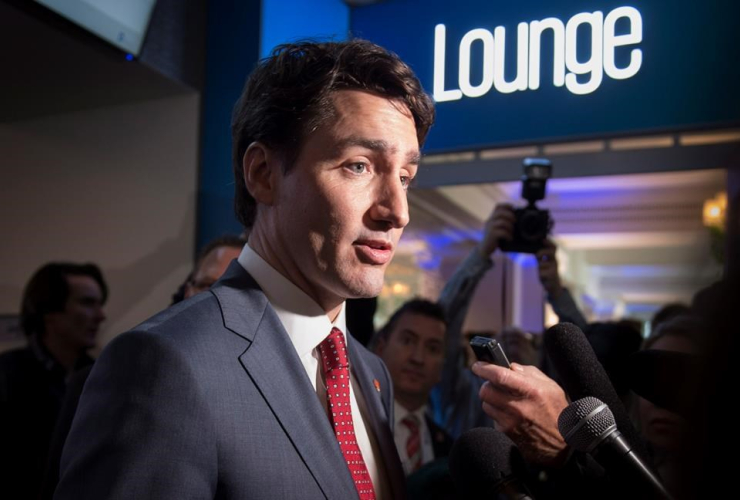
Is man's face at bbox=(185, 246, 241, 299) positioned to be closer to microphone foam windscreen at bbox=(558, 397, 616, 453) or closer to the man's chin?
the man's chin

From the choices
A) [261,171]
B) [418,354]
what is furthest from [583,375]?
[418,354]

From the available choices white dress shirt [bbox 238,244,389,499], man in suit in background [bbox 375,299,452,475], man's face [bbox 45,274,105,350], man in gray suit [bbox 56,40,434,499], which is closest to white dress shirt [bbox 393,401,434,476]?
man in suit in background [bbox 375,299,452,475]

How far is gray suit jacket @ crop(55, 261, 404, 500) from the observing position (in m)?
0.79

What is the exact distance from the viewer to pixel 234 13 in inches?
106

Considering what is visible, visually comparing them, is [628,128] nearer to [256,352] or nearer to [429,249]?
[256,352]

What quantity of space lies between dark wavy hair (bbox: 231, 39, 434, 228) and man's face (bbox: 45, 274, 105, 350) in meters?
1.94

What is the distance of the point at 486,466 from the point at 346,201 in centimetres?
45

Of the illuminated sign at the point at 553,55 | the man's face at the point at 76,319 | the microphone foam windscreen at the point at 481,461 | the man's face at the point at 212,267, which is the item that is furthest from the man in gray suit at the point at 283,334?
the man's face at the point at 76,319

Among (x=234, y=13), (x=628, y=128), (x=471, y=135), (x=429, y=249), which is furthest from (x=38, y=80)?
(x=429, y=249)

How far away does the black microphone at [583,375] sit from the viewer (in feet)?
2.52

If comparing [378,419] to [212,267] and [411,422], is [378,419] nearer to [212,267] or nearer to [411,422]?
[212,267]

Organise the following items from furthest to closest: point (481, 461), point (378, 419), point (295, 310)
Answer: point (378, 419) < point (295, 310) < point (481, 461)

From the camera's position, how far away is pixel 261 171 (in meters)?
1.10

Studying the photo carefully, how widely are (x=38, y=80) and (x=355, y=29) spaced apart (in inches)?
55.9
